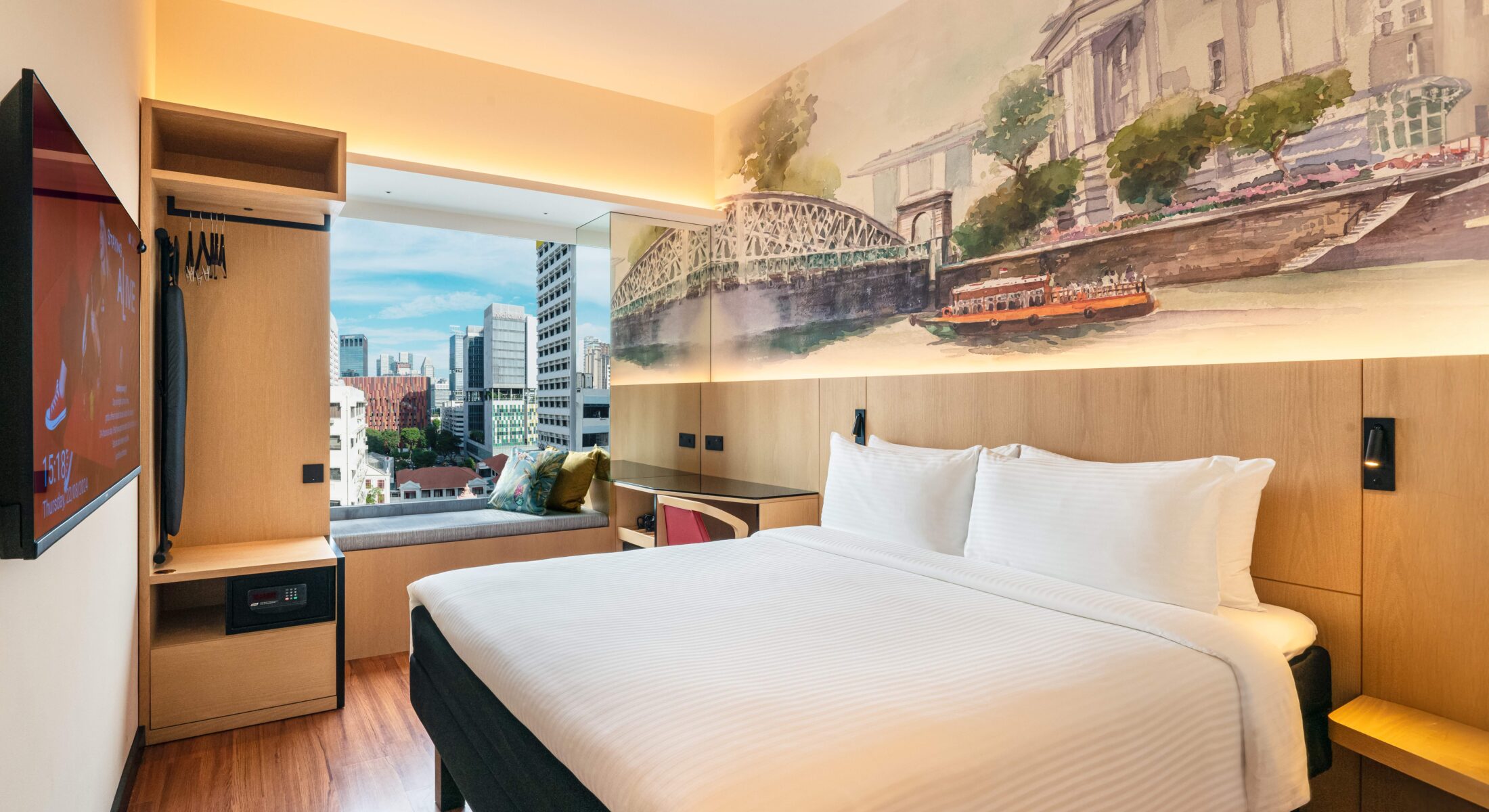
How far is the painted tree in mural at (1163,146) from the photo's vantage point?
7.67 ft

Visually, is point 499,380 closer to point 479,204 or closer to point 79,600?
point 479,204

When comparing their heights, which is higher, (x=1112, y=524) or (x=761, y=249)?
(x=761, y=249)

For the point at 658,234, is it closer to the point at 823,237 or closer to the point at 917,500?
the point at 823,237

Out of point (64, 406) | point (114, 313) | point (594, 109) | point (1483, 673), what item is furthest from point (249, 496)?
point (1483, 673)

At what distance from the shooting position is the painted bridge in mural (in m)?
3.60

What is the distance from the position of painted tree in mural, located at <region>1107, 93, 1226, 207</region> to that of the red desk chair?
1981 mm

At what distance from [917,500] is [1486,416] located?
1.43 meters

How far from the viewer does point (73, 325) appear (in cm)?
131

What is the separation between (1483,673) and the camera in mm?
1749

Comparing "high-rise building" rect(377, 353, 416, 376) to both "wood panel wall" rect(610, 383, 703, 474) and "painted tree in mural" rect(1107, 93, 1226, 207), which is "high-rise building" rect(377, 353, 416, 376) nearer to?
"wood panel wall" rect(610, 383, 703, 474)

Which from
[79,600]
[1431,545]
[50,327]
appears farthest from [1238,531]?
[79,600]

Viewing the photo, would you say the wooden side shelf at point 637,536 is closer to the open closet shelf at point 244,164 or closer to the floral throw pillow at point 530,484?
the floral throw pillow at point 530,484

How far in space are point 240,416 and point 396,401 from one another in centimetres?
109

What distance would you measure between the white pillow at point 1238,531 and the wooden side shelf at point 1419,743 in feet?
1.02
